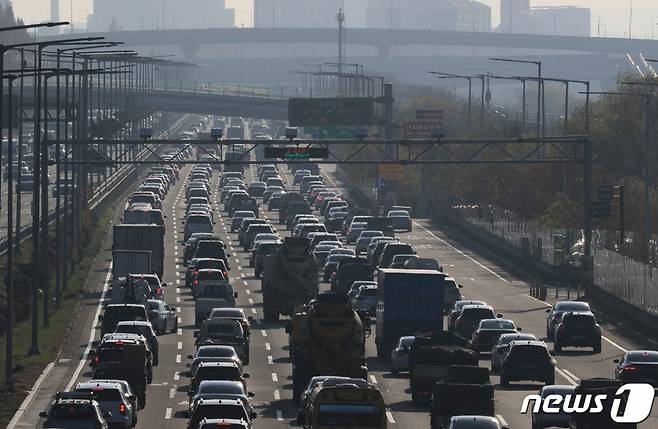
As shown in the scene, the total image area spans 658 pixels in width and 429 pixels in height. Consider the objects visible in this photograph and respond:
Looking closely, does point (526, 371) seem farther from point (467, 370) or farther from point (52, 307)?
point (52, 307)

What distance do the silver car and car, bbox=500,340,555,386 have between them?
18.8m

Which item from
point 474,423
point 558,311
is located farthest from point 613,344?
point 474,423

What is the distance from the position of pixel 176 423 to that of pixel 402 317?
54.2 feet

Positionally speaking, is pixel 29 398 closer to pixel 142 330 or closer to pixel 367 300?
pixel 142 330

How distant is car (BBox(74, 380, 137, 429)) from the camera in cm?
4359

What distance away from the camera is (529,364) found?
5541cm

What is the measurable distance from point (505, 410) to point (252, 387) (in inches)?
333

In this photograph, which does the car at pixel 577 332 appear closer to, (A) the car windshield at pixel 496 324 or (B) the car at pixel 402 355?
(A) the car windshield at pixel 496 324

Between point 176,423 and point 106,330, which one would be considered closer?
point 176,423

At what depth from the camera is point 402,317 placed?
6266cm

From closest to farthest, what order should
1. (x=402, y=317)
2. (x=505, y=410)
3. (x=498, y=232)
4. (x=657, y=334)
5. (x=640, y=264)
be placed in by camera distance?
(x=505, y=410) < (x=402, y=317) < (x=657, y=334) < (x=640, y=264) < (x=498, y=232)

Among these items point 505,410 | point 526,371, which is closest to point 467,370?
point 505,410

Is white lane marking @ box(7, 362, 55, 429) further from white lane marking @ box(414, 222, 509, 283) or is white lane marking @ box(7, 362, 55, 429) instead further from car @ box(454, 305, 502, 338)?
white lane marking @ box(414, 222, 509, 283)

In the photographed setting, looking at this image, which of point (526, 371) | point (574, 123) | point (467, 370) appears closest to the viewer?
point (467, 370)
